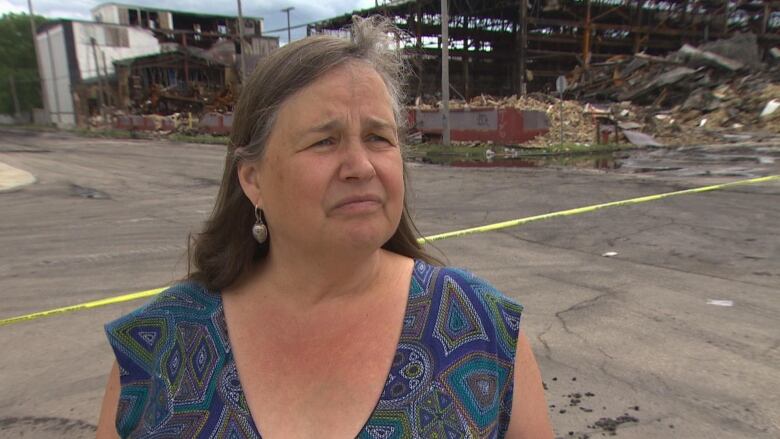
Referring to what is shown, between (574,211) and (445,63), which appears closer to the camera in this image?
(574,211)

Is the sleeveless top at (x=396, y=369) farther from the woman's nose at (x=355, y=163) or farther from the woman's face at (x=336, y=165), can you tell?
the woman's nose at (x=355, y=163)

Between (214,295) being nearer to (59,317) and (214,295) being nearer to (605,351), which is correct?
(605,351)

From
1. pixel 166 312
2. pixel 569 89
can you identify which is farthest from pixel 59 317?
pixel 569 89

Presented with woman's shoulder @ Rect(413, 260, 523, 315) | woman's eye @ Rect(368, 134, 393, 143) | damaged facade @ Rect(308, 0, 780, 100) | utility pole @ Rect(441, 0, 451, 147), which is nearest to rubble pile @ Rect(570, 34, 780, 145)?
damaged facade @ Rect(308, 0, 780, 100)

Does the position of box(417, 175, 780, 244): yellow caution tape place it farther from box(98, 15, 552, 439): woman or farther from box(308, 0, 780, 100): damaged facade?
box(308, 0, 780, 100): damaged facade

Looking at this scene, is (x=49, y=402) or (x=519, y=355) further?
(x=49, y=402)

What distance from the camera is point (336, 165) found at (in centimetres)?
134

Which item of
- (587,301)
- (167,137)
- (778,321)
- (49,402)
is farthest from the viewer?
(167,137)

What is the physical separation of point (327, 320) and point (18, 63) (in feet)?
306

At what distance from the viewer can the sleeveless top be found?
52.0 inches

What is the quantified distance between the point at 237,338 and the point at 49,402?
2.59 m

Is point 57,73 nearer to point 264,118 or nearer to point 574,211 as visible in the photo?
point 574,211

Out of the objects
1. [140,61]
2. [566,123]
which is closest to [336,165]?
[566,123]

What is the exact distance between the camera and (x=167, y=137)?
3953 centimetres
